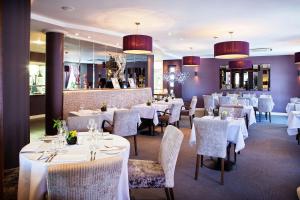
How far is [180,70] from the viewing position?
14023 mm

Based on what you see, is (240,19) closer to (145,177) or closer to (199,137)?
(199,137)

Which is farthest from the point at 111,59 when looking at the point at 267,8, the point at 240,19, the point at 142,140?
the point at 267,8

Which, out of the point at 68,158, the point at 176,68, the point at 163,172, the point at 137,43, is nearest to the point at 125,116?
the point at 137,43

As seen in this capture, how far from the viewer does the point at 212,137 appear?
3477mm

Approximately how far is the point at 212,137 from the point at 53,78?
458 cm

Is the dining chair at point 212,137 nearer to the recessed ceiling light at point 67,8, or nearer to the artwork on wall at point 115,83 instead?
the recessed ceiling light at point 67,8

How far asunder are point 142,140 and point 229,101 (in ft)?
14.7

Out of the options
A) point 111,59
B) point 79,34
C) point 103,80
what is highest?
point 79,34

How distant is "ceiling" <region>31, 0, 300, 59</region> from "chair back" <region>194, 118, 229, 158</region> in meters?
2.27

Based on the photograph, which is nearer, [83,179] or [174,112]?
[83,179]

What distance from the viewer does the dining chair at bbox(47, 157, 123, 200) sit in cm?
158

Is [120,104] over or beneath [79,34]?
beneath

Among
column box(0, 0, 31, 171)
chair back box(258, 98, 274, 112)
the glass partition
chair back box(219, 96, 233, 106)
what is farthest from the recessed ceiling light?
chair back box(258, 98, 274, 112)

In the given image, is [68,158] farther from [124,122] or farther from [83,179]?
[124,122]
